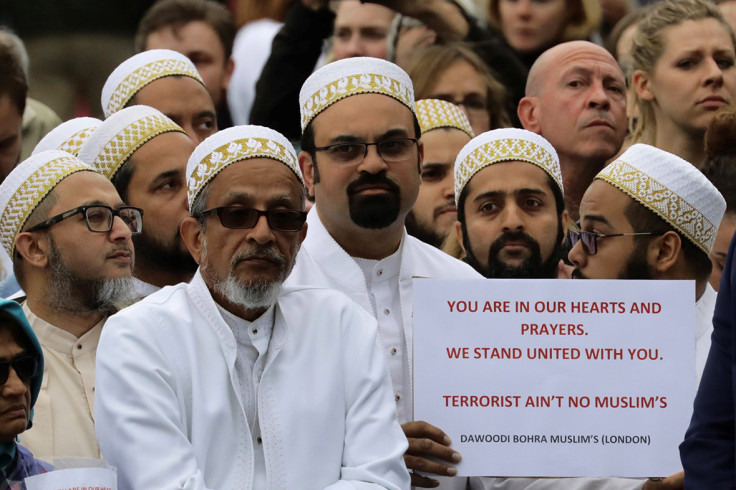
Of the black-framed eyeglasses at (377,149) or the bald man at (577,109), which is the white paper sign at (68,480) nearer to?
the black-framed eyeglasses at (377,149)

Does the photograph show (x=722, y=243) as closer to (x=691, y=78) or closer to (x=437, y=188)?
(x=691, y=78)

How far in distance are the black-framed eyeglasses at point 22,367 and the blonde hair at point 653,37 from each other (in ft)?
13.3

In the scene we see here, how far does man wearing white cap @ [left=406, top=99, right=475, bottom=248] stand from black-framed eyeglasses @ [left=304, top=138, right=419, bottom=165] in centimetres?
143

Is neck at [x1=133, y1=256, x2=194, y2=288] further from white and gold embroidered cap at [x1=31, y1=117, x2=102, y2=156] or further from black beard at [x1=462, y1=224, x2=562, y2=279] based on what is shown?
black beard at [x1=462, y1=224, x2=562, y2=279]

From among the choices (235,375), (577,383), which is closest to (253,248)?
(235,375)

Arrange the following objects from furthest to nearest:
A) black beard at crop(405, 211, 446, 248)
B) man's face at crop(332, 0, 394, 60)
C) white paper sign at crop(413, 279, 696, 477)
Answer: man's face at crop(332, 0, 394, 60) < black beard at crop(405, 211, 446, 248) < white paper sign at crop(413, 279, 696, 477)

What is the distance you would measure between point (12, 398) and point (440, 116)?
138 inches

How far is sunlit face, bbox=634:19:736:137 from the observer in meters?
7.53

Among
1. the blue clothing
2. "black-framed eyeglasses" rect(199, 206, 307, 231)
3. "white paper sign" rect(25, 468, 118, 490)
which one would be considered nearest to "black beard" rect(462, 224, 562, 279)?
"black-framed eyeglasses" rect(199, 206, 307, 231)

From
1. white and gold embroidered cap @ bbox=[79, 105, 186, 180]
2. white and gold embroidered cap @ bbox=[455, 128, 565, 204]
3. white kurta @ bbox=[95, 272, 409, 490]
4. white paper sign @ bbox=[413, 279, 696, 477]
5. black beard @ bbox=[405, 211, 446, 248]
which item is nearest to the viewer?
white kurta @ bbox=[95, 272, 409, 490]

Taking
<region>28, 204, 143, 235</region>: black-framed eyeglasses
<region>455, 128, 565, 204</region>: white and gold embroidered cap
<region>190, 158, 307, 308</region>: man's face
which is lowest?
<region>190, 158, 307, 308</region>: man's face

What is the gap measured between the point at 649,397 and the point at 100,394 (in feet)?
6.68

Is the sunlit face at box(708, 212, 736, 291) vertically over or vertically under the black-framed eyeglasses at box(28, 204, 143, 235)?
over

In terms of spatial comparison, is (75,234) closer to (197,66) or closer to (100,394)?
(100,394)
